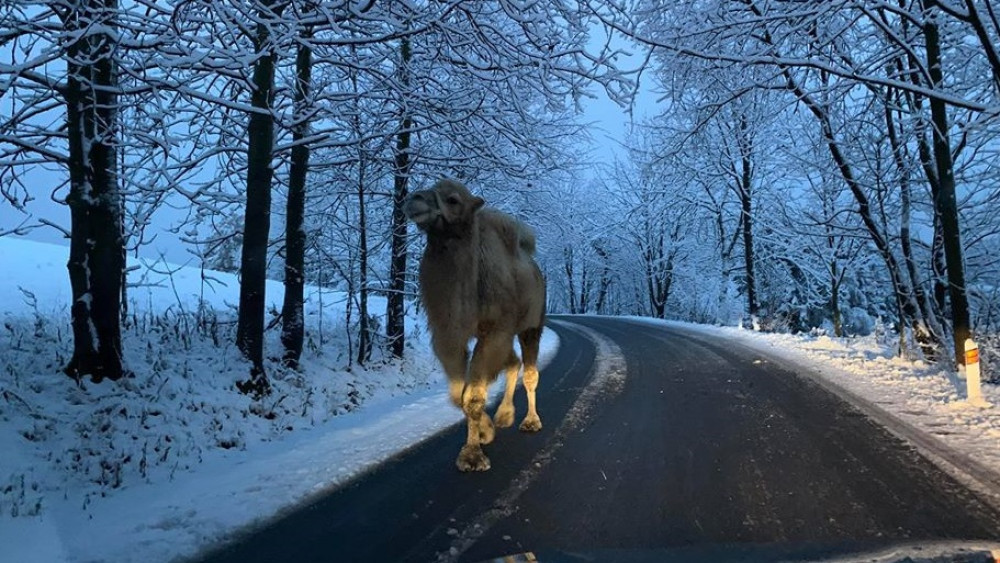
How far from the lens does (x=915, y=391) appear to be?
7.99 metres

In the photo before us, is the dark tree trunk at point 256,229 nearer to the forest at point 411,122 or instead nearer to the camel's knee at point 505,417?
the forest at point 411,122

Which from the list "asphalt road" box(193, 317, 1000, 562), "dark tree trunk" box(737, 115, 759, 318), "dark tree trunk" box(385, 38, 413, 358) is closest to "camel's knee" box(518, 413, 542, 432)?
"asphalt road" box(193, 317, 1000, 562)

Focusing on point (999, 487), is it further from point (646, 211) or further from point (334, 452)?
point (646, 211)

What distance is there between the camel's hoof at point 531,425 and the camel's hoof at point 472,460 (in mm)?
1206

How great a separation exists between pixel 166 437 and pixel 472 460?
2801 mm

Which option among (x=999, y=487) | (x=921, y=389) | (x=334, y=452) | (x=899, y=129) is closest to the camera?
(x=999, y=487)

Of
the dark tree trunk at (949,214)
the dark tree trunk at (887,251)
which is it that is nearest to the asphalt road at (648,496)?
the dark tree trunk at (949,214)

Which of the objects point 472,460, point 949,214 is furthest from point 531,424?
point 949,214

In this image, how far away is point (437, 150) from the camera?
1234 centimetres

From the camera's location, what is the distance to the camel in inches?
172

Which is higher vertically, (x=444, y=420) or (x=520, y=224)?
(x=520, y=224)

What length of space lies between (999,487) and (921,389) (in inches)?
178

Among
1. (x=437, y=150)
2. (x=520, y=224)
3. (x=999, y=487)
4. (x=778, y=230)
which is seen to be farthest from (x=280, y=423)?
(x=778, y=230)

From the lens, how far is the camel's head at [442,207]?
4078 millimetres
